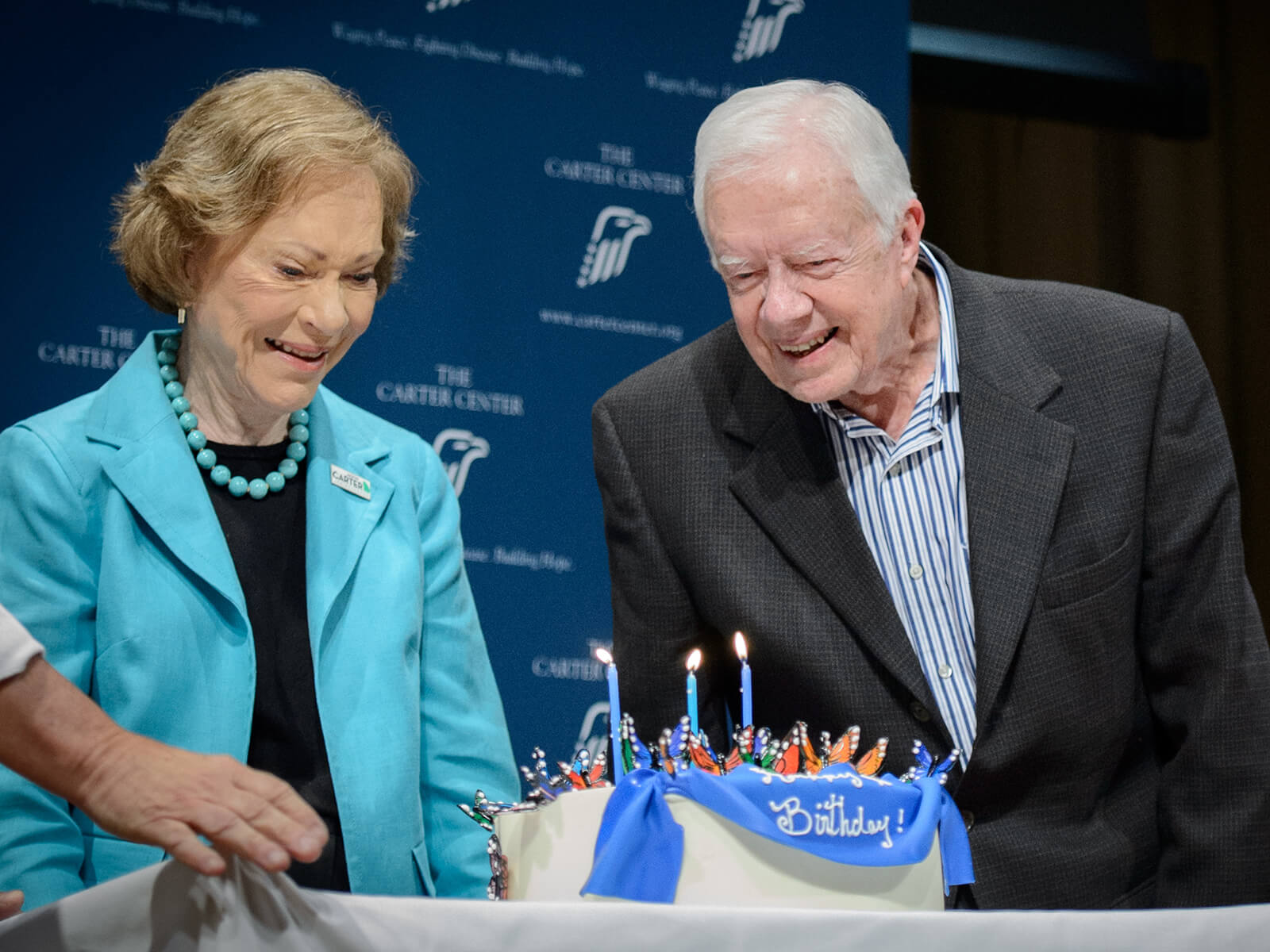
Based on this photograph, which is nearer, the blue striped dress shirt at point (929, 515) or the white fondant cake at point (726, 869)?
the white fondant cake at point (726, 869)

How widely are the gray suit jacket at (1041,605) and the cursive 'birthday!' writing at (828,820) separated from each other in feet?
1.36

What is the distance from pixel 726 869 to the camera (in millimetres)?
1253

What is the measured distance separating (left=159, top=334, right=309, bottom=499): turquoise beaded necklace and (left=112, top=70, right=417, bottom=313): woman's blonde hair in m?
0.09

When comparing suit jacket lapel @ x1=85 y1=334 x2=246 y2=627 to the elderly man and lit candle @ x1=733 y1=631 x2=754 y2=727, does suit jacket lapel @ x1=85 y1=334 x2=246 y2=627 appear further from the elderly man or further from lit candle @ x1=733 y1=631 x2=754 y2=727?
lit candle @ x1=733 y1=631 x2=754 y2=727

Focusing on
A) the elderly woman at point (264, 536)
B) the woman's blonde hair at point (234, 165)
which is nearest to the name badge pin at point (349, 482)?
the elderly woman at point (264, 536)

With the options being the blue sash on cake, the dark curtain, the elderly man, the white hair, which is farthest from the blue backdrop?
the blue sash on cake

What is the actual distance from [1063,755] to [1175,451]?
0.41 meters

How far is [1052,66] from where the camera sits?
4.45 meters

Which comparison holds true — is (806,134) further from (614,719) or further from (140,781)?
(140,781)

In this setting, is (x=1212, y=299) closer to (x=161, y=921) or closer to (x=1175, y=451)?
(x=1175, y=451)

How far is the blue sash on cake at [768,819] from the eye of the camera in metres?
1.22

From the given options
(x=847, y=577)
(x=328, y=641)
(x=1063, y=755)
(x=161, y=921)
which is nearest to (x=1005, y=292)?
(x=847, y=577)

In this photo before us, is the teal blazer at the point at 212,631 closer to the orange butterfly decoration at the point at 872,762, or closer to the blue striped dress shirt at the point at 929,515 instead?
the blue striped dress shirt at the point at 929,515

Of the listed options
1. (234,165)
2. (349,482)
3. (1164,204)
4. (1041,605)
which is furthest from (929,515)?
(1164,204)
